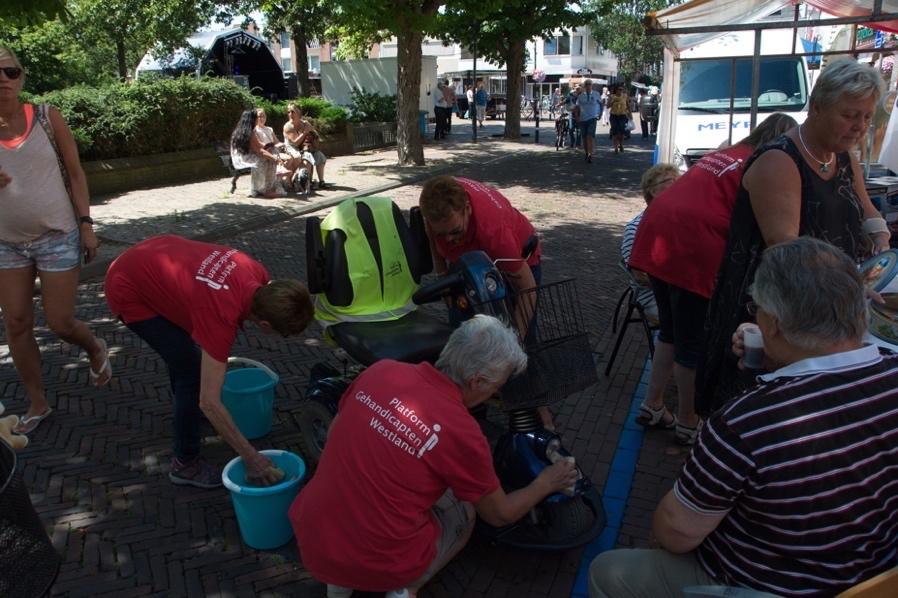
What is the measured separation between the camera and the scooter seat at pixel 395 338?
3104mm

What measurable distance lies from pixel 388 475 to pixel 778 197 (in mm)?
1793

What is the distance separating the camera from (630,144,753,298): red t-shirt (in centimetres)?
348

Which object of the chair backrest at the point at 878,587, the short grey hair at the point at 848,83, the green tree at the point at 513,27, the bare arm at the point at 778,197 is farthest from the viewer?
the green tree at the point at 513,27

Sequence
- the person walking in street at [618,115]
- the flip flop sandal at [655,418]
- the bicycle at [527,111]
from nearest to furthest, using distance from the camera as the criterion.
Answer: the flip flop sandal at [655,418] → the person walking in street at [618,115] → the bicycle at [527,111]

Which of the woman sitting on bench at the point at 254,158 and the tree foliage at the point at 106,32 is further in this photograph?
the tree foliage at the point at 106,32

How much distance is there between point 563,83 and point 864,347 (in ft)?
173

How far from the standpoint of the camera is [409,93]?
571 inches

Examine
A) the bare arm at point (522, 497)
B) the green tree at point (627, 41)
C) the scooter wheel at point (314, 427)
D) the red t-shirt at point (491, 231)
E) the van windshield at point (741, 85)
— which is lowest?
the scooter wheel at point (314, 427)

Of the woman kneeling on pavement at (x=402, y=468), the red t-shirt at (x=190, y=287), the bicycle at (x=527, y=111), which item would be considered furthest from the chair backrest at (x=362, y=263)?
the bicycle at (x=527, y=111)

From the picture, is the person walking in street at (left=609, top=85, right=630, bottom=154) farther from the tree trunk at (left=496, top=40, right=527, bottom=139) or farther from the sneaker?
the sneaker

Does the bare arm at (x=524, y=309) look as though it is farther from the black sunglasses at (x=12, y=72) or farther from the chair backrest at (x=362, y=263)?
the black sunglasses at (x=12, y=72)

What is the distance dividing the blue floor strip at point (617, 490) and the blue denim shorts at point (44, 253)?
9.98 feet

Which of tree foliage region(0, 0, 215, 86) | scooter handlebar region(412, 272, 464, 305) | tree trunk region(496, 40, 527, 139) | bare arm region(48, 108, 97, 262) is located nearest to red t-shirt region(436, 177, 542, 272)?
scooter handlebar region(412, 272, 464, 305)

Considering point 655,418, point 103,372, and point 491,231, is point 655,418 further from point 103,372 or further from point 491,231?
point 103,372
